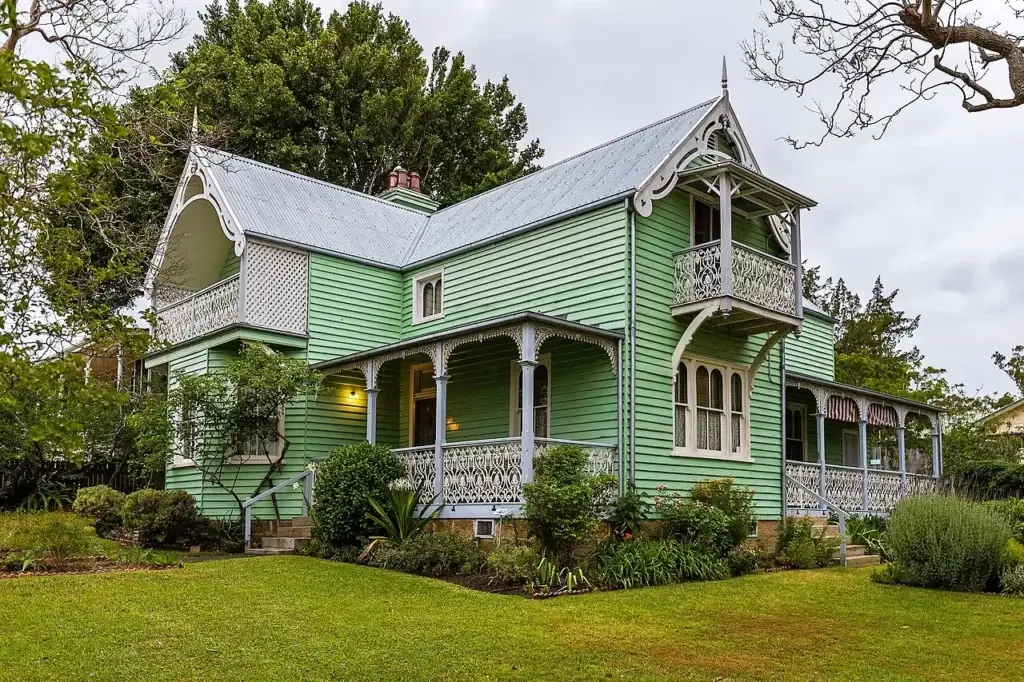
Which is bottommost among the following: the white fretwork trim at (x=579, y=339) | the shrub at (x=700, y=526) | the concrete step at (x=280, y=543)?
the concrete step at (x=280, y=543)

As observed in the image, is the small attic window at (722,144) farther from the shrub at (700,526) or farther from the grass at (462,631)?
the grass at (462,631)

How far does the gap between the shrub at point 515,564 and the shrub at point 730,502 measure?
390cm

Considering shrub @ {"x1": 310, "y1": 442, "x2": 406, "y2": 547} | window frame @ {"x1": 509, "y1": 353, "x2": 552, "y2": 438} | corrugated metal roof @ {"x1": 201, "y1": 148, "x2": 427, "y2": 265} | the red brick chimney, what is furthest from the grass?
the red brick chimney

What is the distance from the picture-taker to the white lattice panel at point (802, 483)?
19438mm

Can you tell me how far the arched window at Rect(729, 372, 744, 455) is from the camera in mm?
18469

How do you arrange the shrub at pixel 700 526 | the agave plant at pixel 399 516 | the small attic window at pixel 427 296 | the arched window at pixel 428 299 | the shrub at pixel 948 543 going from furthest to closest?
the arched window at pixel 428 299
the small attic window at pixel 427 296
the agave plant at pixel 399 516
the shrub at pixel 700 526
the shrub at pixel 948 543

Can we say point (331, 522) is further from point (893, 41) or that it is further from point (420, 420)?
point (893, 41)

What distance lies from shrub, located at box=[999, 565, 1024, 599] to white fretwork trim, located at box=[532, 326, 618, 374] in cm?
659

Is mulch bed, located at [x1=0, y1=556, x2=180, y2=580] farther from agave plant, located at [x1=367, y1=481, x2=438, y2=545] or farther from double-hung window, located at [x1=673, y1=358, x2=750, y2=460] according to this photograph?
double-hung window, located at [x1=673, y1=358, x2=750, y2=460]

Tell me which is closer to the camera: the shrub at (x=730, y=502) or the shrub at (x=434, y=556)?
the shrub at (x=434, y=556)

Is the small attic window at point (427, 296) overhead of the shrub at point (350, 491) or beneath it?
overhead

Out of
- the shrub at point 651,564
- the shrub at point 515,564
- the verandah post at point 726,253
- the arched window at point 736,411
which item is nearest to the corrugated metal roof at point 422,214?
the verandah post at point 726,253

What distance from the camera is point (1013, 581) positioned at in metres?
13.5

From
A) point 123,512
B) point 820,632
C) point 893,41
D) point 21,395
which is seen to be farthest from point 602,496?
point 123,512
